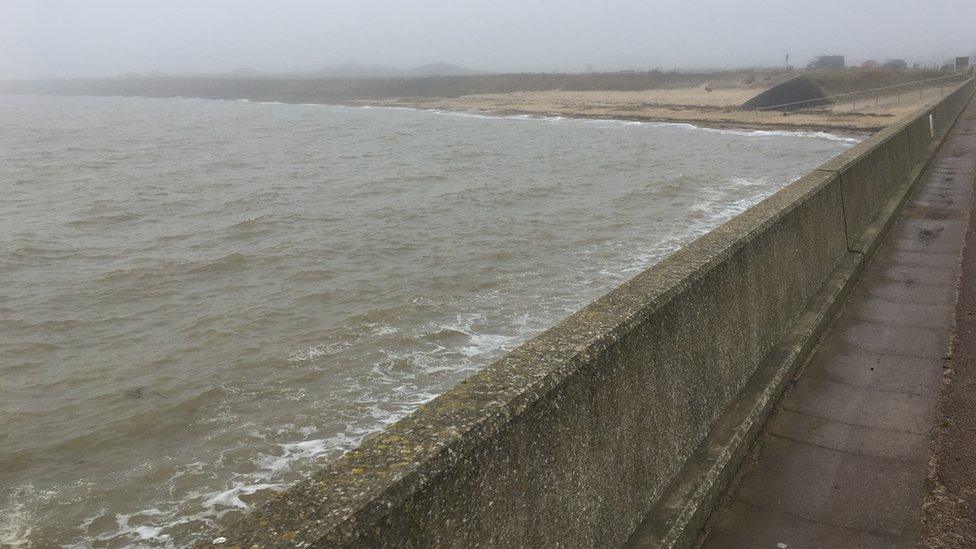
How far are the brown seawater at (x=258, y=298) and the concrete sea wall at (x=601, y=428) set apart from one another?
379cm

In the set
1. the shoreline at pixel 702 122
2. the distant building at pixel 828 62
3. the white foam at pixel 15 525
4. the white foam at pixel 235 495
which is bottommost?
the white foam at pixel 15 525

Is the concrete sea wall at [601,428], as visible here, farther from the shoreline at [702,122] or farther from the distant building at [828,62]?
the distant building at [828,62]

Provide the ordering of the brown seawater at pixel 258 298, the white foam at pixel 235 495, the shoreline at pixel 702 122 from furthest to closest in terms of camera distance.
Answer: the shoreline at pixel 702 122, the brown seawater at pixel 258 298, the white foam at pixel 235 495

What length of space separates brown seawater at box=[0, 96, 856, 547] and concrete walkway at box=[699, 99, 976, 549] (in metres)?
3.90

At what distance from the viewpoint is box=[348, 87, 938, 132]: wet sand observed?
1657 inches

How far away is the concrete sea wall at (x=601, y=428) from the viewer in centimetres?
202

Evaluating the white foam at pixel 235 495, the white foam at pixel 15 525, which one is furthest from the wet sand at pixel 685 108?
the white foam at pixel 15 525

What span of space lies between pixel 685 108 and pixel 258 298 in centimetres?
5019

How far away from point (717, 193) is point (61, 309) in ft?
53.9

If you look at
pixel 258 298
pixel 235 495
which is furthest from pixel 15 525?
pixel 258 298

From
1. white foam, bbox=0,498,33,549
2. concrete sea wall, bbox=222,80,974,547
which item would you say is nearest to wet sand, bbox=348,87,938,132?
concrete sea wall, bbox=222,80,974,547

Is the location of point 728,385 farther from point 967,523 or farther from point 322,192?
point 322,192

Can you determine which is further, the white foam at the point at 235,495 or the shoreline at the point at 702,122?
the shoreline at the point at 702,122

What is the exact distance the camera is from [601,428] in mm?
2721
